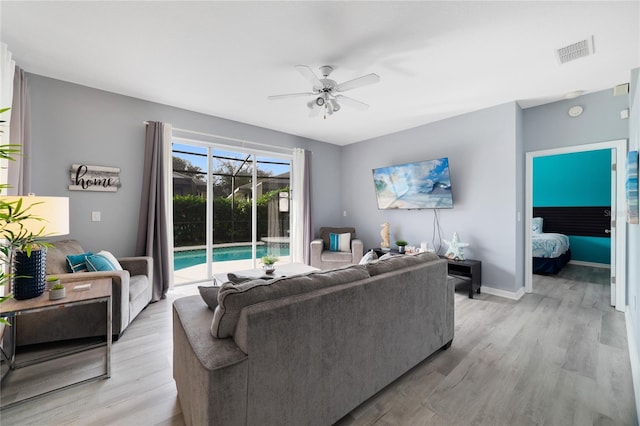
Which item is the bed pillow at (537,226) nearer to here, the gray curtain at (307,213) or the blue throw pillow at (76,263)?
the gray curtain at (307,213)

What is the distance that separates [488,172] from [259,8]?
11.5ft

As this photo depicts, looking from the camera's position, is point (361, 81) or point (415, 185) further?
Result: point (415, 185)

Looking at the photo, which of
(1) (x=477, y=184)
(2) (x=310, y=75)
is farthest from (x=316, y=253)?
(2) (x=310, y=75)

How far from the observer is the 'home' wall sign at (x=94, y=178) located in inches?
123

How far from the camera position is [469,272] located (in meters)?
3.61

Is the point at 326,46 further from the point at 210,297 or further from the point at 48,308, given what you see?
the point at 48,308

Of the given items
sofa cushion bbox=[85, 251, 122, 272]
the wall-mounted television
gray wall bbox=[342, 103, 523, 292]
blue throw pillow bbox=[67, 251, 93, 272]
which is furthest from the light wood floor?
the wall-mounted television

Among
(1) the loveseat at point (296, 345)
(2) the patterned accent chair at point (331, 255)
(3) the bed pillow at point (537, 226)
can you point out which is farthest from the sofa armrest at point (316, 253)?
(3) the bed pillow at point (537, 226)

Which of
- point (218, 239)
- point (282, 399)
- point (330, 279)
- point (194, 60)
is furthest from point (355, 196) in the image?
point (282, 399)

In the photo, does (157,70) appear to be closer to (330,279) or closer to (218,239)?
(218,239)

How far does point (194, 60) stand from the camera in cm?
257

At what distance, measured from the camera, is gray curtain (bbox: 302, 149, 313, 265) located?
514cm

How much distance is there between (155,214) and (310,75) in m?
2.73

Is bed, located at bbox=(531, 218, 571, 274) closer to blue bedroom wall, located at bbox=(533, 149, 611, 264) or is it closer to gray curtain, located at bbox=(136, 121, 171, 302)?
blue bedroom wall, located at bbox=(533, 149, 611, 264)
